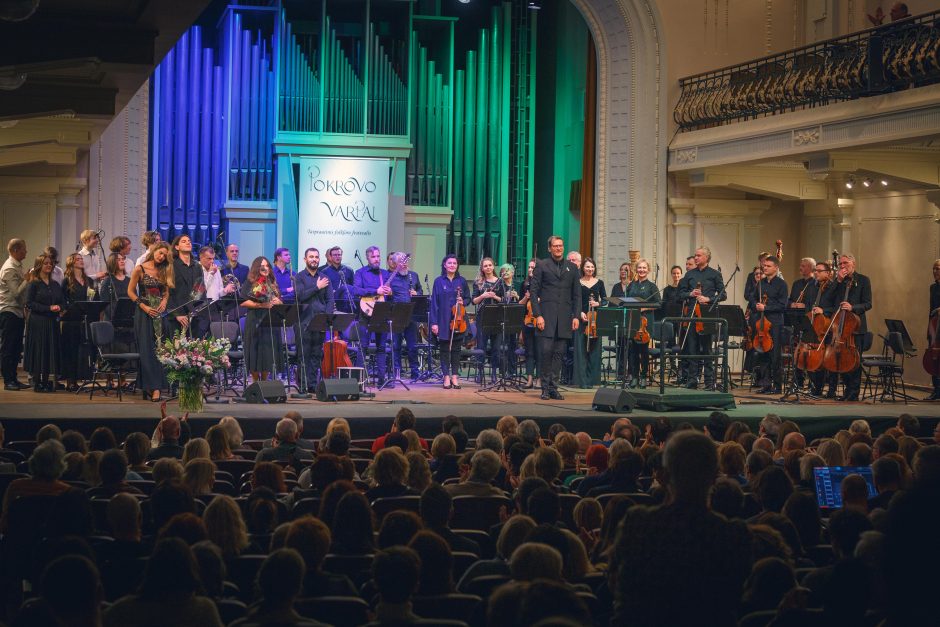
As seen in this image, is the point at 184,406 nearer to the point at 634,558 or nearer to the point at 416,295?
the point at 416,295

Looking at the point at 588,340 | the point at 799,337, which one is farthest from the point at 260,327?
the point at 799,337

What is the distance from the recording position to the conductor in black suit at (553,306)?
36.8ft

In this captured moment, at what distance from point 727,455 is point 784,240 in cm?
1138

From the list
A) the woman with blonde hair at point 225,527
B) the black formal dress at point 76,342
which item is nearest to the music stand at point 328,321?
the black formal dress at point 76,342

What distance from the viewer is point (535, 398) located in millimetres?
11484

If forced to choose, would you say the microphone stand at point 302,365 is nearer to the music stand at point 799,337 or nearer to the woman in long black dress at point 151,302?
the woman in long black dress at point 151,302

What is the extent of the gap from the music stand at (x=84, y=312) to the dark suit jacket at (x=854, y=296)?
25.7ft

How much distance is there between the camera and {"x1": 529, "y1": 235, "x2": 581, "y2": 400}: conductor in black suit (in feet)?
36.8

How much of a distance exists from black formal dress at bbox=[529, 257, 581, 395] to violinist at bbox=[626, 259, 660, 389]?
5.47ft

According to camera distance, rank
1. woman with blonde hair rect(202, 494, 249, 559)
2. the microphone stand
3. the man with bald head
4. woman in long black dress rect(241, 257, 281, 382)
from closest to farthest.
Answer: woman with blonde hair rect(202, 494, 249, 559) < the man with bald head < woman in long black dress rect(241, 257, 281, 382) < the microphone stand

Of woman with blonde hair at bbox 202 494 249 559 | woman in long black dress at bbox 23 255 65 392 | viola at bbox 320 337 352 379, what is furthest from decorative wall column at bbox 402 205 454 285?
woman with blonde hair at bbox 202 494 249 559

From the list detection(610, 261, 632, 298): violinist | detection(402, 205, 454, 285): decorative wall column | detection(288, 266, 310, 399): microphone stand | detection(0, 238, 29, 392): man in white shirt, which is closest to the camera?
detection(288, 266, 310, 399): microphone stand

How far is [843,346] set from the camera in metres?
11.6

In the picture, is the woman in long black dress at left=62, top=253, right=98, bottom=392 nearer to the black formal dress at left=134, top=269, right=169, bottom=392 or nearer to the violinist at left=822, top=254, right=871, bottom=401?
the black formal dress at left=134, top=269, right=169, bottom=392
